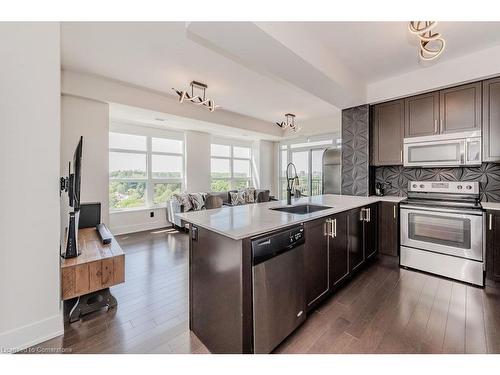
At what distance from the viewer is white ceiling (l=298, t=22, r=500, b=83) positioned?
7.16 ft

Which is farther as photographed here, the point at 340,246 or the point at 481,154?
the point at 481,154

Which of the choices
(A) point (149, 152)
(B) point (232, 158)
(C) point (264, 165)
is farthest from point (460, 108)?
(A) point (149, 152)

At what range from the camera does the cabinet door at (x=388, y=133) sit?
11.1 feet

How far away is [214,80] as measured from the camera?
3688mm

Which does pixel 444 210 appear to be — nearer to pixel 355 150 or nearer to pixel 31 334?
pixel 355 150

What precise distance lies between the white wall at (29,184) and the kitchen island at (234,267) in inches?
41.7

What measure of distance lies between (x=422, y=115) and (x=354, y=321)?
292 cm

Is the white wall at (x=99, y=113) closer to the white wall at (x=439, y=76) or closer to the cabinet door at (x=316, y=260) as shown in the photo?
the white wall at (x=439, y=76)

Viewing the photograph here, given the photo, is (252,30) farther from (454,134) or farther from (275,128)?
(275,128)

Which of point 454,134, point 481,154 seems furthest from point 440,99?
point 481,154

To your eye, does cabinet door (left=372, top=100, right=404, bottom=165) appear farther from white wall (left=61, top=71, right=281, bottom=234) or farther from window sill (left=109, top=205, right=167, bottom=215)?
window sill (left=109, top=205, right=167, bottom=215)

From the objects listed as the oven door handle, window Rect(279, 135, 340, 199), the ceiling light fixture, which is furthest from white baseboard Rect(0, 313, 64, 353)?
window Rect(279, 135, 340, 199)

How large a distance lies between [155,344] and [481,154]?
397 centimetres

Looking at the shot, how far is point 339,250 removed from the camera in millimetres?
2328
